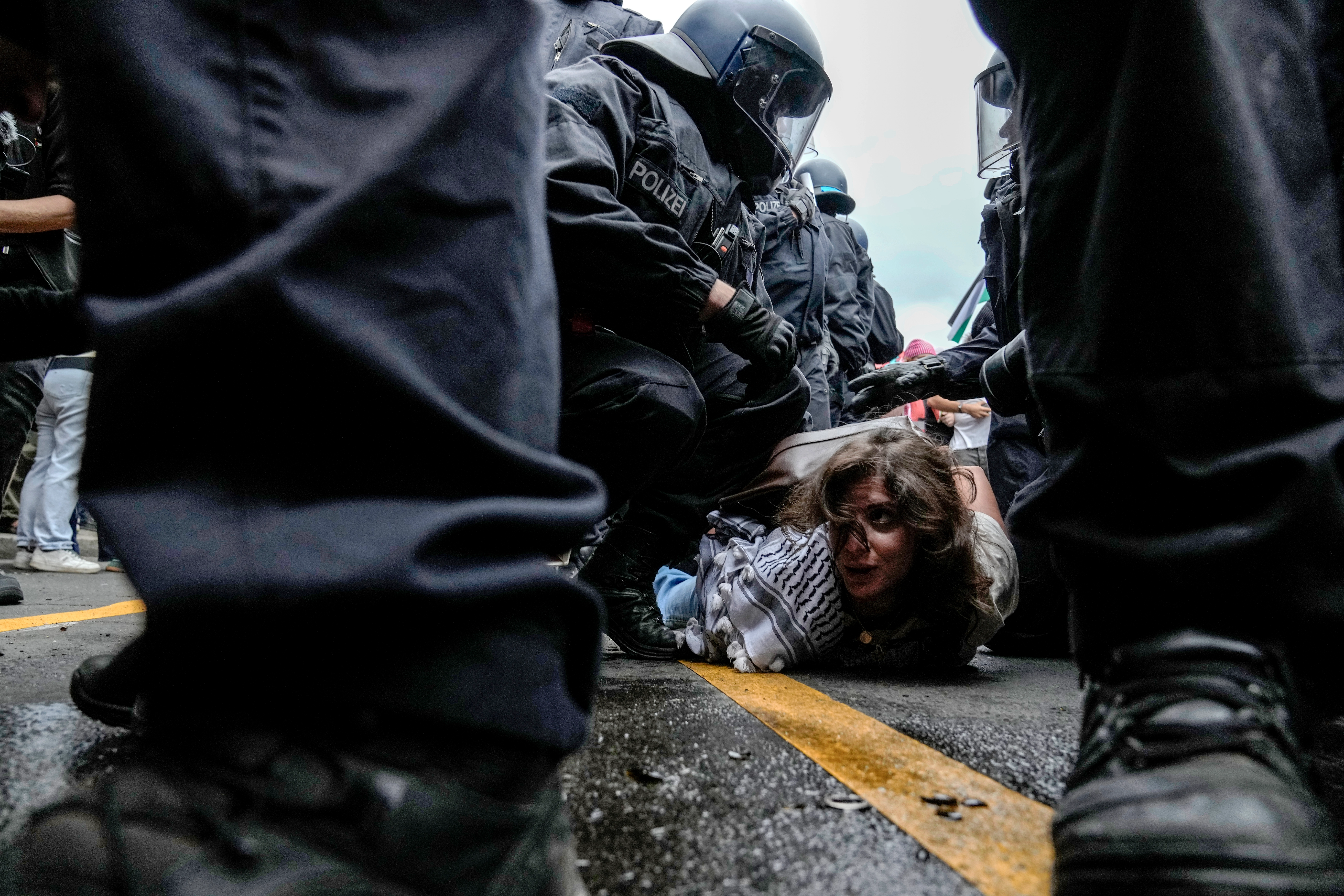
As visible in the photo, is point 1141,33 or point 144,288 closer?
point 144,288

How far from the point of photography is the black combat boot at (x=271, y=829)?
1.13 feet

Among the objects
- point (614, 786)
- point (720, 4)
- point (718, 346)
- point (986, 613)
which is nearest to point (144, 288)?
point (614, 786)

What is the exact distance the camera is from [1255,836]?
17.6 inches

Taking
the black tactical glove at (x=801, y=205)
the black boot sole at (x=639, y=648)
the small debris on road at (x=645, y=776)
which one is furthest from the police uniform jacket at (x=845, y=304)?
the small debris on road at (x=645, y=776)

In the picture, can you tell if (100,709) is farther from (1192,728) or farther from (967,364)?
(967,364)

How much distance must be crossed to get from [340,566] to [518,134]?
31 cm

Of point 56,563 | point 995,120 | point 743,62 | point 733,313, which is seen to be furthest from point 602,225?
point 56,563

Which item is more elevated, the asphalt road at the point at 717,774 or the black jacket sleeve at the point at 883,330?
the asphalt road at the point at 717,774

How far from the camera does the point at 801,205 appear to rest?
4.64m

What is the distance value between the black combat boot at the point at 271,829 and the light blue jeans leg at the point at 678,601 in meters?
2.32

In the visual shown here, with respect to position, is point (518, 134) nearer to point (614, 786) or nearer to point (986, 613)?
point (614, 786)

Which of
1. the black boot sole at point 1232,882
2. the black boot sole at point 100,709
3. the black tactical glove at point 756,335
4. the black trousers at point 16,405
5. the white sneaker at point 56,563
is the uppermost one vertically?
the black boot sole at point 1232,882

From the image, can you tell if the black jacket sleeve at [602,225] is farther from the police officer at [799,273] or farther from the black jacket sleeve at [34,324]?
the police officer at [799,273]

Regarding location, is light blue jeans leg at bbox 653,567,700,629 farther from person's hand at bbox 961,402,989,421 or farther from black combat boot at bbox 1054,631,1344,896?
person's hand at bbox 961,402,989,421
